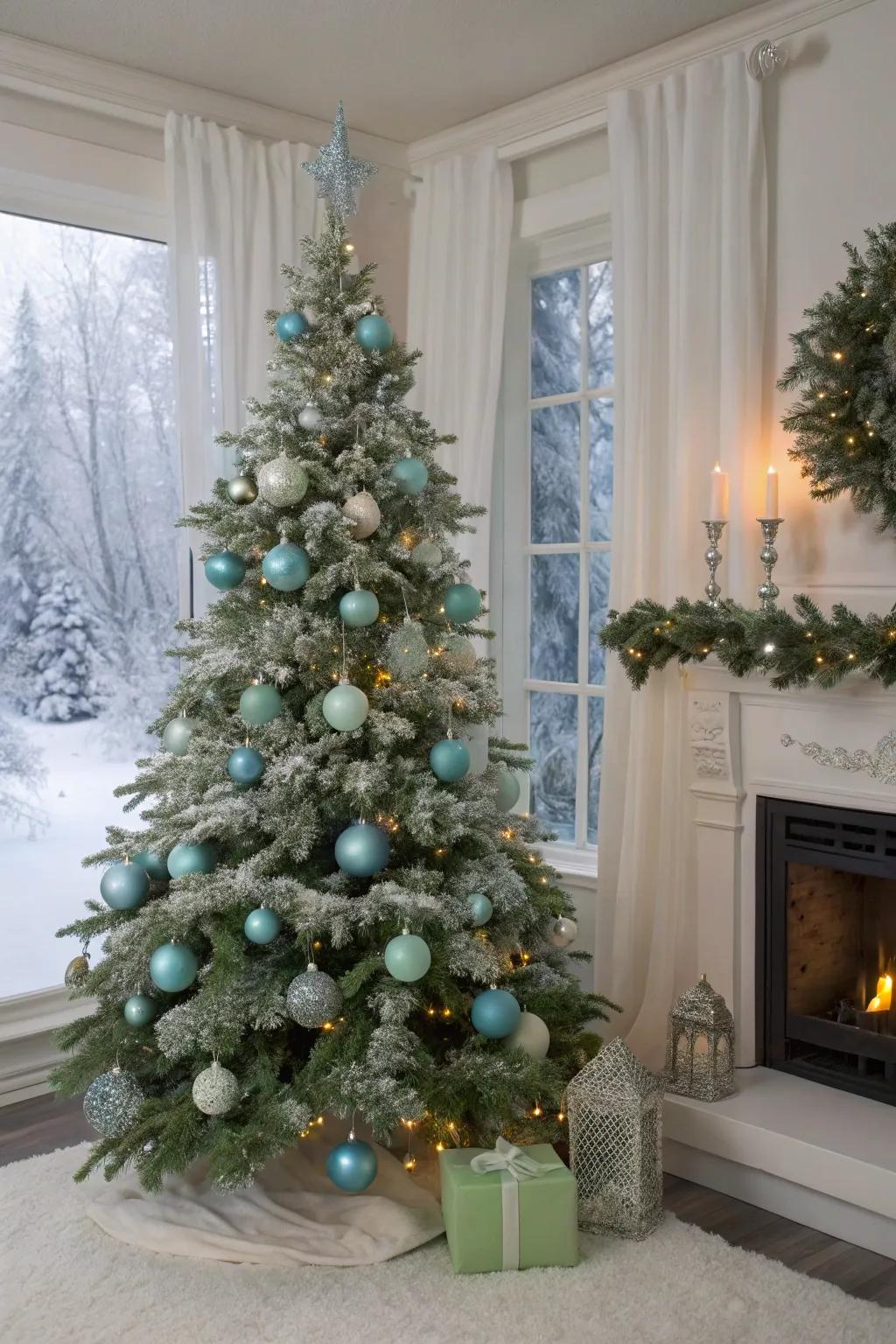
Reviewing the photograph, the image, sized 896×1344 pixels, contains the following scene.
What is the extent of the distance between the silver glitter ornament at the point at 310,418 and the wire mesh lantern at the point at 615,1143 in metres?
1.49

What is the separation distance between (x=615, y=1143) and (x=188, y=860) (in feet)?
3.53

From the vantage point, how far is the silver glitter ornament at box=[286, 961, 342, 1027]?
8.02 ft

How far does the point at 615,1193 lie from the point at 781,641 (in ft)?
4.08

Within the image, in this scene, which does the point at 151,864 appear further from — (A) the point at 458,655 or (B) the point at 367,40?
(B) the point at 367,40

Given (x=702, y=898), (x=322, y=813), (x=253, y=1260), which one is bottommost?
(x=253, y=1260)

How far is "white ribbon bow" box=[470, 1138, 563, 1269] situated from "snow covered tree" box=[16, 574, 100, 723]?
1900mm

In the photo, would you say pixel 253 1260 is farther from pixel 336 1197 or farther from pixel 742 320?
pixel 742 320

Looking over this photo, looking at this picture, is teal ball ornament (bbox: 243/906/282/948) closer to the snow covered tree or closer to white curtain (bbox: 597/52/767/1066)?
white curtain (bbox: 597/52/767/1066)

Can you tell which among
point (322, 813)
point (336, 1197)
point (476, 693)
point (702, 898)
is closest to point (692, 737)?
point (702, 898)

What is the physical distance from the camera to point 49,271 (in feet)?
11.6

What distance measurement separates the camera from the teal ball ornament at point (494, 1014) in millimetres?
2533

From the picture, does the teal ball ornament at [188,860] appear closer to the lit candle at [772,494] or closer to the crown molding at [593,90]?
the lit candle at [772,494]

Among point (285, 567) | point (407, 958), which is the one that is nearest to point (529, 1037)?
point (407, 958)

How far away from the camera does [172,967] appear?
2.50 m
